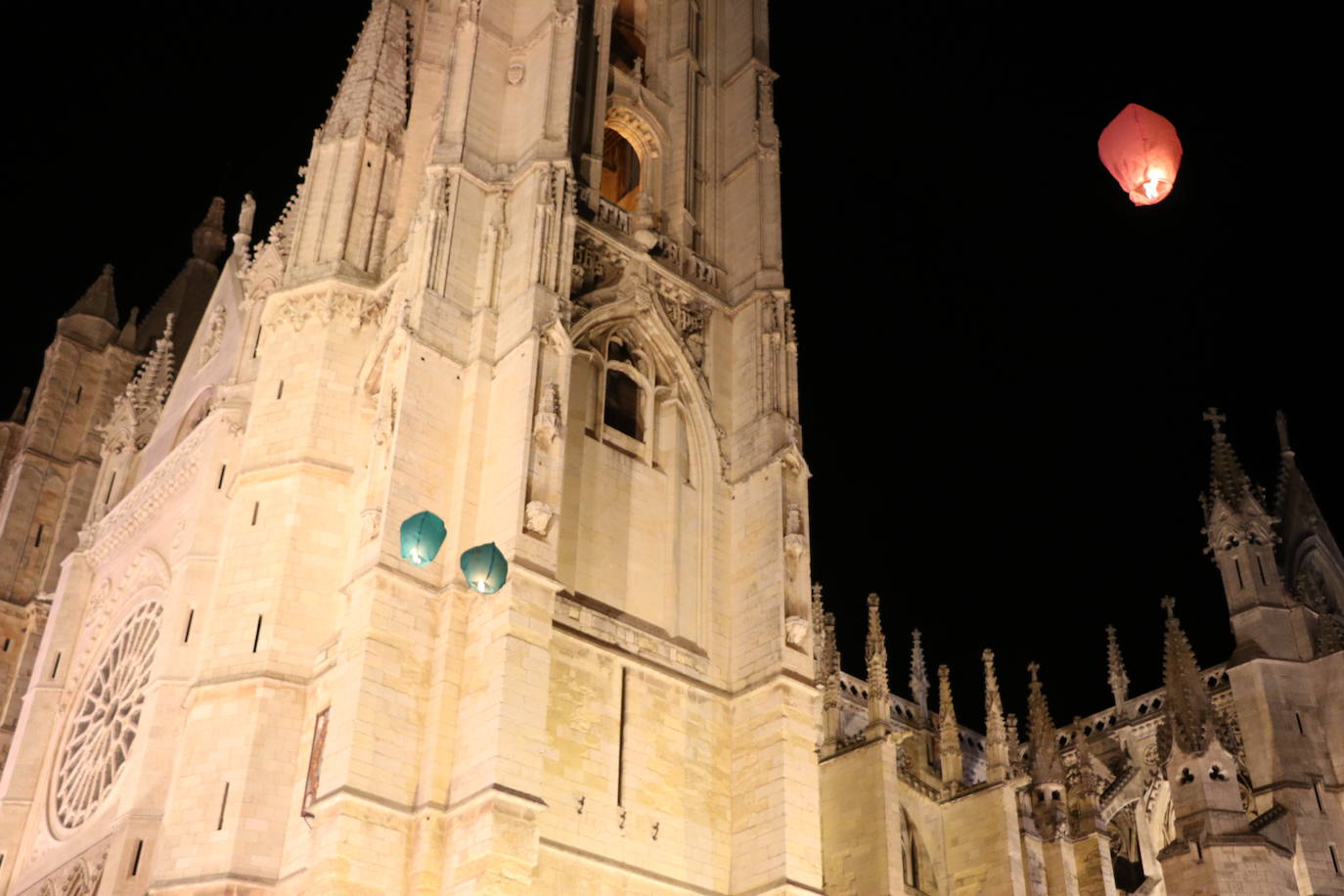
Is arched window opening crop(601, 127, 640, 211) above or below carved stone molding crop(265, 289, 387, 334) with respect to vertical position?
above

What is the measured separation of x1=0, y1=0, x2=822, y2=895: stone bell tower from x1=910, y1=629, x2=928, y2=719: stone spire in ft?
57.6

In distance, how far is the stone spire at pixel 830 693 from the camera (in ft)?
85.4

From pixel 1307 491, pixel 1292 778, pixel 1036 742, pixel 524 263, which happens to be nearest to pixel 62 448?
pixel 524 263

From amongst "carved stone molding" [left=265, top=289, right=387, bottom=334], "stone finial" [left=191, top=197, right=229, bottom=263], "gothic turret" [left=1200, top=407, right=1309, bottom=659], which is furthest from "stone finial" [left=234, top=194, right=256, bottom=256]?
"gothic turret" [left=1200, top=407, right=1309, bottom=659]

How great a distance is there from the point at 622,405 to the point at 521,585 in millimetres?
5013

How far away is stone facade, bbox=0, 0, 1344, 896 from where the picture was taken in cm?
1744

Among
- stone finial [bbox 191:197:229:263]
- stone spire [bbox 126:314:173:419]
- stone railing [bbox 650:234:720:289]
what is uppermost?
stone finial [bbox 191:197:229:263]

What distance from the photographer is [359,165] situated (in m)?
24.1

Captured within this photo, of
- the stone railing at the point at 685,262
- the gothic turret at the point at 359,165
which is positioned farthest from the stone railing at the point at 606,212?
the gothic turret at the point at 359,165

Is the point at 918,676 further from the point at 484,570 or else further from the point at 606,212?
the point at 484,570

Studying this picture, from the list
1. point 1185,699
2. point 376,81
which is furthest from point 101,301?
point 1185,699

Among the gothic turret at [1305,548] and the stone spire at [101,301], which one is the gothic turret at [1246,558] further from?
the stone spire at [101,301]

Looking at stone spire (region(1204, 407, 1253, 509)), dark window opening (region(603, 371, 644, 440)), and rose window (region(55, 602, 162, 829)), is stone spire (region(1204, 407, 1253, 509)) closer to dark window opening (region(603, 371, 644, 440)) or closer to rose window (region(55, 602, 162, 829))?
dark window opening (region(603, 371, 644, 440))

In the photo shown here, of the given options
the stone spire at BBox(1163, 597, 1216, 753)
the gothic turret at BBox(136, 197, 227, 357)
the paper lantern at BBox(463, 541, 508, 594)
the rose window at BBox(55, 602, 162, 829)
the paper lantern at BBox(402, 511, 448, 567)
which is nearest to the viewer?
the paper lantern at BBox(402, 511, 448, 567)
